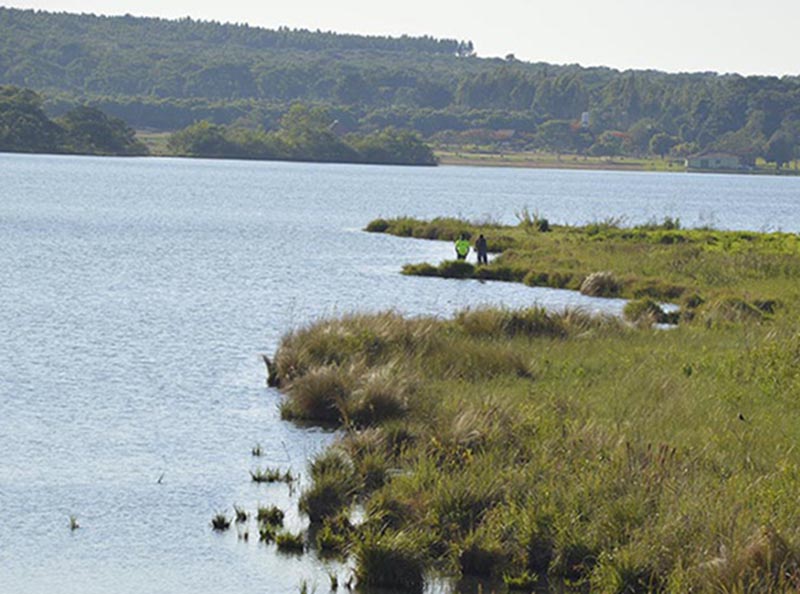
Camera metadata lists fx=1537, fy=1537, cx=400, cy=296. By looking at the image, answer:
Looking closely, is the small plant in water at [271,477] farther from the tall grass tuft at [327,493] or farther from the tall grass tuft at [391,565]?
the tall grass tuft at [391,565]

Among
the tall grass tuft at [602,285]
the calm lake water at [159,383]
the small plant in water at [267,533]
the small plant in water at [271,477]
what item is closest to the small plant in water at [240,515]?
the calm lake water at [159,383]

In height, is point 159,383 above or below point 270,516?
below

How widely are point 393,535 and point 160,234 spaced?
80138 mm

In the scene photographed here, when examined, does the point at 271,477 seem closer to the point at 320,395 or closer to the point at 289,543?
the point at 289,543

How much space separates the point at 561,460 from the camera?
841 inches

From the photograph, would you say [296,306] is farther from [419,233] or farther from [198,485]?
[419,233]

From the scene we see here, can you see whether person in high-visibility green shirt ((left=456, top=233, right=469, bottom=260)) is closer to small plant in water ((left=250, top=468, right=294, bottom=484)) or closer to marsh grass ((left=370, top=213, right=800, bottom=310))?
marsh grass ((left=370, top=213, right=800, bottom=310))

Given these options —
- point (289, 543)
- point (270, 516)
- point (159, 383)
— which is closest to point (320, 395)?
point (159, 383)

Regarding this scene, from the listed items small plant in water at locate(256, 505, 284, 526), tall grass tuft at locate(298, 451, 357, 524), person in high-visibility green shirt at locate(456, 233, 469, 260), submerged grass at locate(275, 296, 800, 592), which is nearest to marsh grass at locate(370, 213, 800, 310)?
person in high-visibility green shirt at locate(456, 233, 469, 260)

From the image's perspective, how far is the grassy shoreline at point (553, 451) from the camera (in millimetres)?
18094

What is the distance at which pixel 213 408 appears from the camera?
31.8 m

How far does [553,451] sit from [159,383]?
15.1m

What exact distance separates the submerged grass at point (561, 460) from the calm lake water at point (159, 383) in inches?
48.4

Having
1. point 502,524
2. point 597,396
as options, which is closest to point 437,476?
point 502,524
